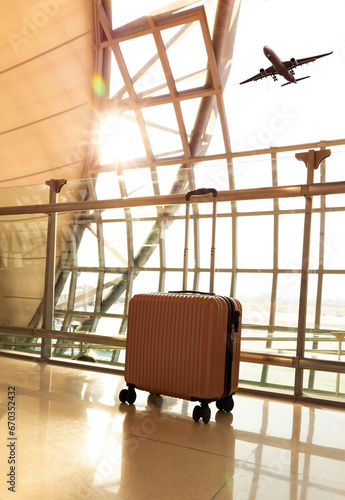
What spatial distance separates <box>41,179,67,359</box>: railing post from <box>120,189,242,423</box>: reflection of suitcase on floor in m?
1.38

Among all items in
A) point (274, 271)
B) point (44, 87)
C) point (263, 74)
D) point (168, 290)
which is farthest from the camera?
point (263, 74)

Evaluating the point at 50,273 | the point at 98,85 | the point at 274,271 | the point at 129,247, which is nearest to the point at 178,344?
the point at 274,271

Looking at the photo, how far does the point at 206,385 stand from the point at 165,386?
23cm

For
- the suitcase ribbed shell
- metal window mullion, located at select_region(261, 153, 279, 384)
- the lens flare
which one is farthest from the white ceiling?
the suitcase ribbed shell

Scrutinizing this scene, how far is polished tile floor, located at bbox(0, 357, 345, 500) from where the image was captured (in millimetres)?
1354

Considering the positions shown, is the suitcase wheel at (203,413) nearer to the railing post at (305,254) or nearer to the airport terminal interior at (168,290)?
the airport terminal interior at (168,290)

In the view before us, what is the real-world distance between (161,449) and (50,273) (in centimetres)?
222

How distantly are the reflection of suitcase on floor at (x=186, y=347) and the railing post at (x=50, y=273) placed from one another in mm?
1382

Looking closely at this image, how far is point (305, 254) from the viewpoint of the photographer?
264 cm

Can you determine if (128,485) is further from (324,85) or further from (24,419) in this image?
(324,85)

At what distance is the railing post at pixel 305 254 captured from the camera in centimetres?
256

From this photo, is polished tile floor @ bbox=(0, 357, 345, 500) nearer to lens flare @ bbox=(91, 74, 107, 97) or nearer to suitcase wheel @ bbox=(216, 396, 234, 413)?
suitcase wheel @ bbox=(216, 396, 234, 413)

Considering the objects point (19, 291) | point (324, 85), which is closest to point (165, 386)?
point (19, 291)

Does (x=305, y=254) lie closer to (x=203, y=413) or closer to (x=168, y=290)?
(x=168, y=290)
